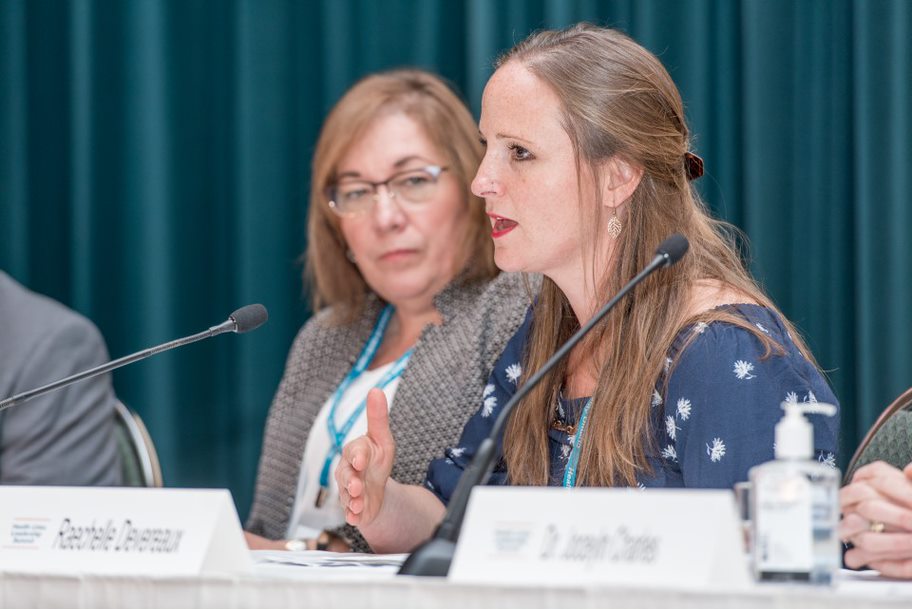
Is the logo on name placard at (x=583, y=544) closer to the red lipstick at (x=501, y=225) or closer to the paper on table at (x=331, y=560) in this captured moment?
the paper on table at (x=331, y=560)

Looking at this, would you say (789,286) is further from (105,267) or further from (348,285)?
(105,267)

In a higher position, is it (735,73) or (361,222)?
(735,73)

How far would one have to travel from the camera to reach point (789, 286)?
238 centimetres

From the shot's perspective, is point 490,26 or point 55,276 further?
point 55,276

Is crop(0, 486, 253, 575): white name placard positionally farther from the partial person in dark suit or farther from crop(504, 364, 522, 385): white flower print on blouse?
the partial person in dark suit

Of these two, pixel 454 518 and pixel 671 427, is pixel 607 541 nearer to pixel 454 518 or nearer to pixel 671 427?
pixel 454 518

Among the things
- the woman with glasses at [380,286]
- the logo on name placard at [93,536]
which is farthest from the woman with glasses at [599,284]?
the logo on name placard at [93,536]

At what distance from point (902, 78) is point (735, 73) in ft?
1.07

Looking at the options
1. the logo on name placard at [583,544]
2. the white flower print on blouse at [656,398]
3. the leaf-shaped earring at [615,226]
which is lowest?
the white flower print on blouse at [656,398]

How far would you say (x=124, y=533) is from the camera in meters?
1.13

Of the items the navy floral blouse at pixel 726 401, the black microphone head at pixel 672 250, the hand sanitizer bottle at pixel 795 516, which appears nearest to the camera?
the hand sanitizer bottle at pixel 795 516

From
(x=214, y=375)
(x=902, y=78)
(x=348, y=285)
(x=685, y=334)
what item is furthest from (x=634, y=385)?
(x=214, y=375)

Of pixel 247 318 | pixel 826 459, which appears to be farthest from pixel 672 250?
pixel 247 318

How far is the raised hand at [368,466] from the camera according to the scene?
1.70 m
